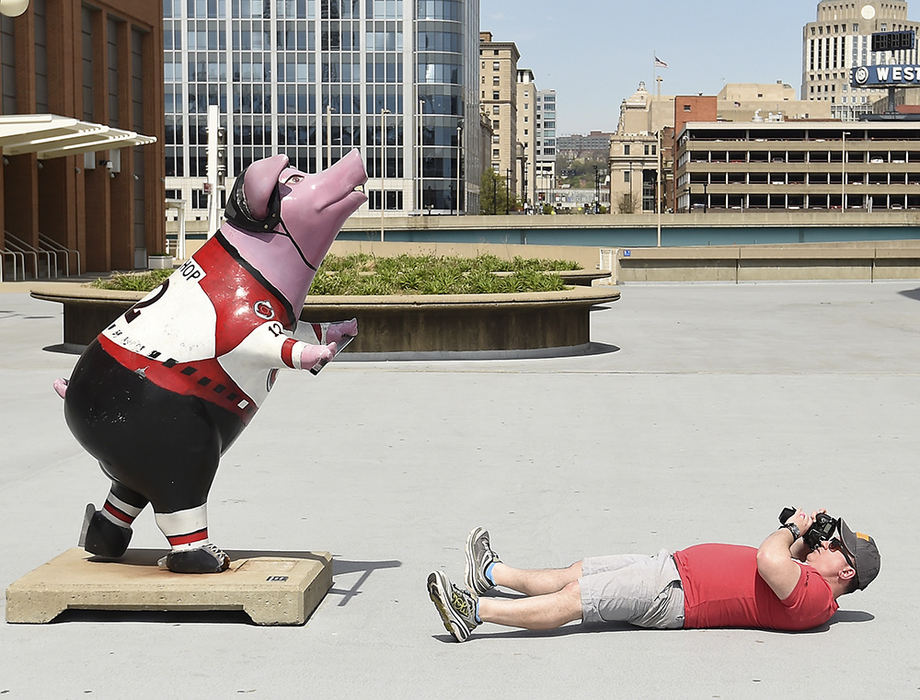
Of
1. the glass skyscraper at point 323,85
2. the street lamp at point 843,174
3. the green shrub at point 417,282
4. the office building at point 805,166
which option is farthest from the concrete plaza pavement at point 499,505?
the street lamp at point 843,174

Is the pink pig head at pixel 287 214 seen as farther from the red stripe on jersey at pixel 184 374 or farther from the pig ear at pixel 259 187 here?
the red stripe on jersey at pixel 184 374

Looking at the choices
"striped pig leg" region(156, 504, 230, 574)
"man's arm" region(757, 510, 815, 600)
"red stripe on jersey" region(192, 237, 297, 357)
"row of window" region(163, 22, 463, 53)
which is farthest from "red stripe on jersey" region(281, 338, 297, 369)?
"row of window" region(163, 22, 463, 53)

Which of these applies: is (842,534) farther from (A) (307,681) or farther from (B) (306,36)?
(B) (306,36)

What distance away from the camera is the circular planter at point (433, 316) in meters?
15.1

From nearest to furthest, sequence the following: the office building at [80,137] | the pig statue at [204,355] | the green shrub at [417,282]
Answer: the pig statue at [204,355] → the green shrub at [417,282] → the office building at [80,137]

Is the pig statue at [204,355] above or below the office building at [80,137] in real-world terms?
below

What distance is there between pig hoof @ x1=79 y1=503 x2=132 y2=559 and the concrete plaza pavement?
33 centimetres

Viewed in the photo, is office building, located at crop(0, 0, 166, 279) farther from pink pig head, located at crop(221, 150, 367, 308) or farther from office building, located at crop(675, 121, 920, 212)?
office building, located at crop(675, 121, 920, 212)

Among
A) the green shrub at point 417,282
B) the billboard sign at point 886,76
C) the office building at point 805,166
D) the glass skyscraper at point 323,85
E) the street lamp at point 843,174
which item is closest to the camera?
the green shrub at point 417,282

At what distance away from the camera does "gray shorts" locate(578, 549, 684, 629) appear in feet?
15.9

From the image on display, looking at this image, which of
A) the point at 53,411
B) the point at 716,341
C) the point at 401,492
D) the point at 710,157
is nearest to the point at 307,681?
the point at 401,492

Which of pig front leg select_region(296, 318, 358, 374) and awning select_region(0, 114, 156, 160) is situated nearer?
pig front leg select_region(296, 318, 358, 374)

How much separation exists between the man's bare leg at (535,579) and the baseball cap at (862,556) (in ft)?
3.58

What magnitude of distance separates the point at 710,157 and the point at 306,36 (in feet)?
167
